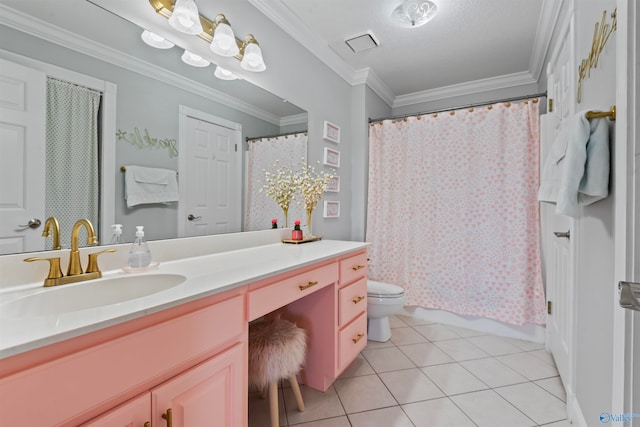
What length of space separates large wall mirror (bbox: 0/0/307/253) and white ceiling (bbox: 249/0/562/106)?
834 millimetres

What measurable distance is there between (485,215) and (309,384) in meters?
1.96

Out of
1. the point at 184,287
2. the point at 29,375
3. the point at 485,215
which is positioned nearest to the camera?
the point at 29,375

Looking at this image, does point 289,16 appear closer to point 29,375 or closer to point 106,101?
point 106,101

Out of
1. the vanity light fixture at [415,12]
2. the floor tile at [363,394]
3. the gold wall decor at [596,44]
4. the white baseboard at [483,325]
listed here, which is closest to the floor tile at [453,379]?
the floor tile at [363,394]

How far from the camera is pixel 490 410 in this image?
155 centimetres

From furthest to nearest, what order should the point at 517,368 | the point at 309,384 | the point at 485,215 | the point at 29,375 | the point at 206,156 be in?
the point at 485,215
the point at 517,368
the point at 309,384
the point at 206,156
the point at 29,375

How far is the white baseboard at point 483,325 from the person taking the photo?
2.37m

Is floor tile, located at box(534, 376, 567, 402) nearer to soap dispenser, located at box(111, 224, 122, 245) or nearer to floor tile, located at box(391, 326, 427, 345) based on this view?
floor tile, located at box(391, 326, 427, 345)

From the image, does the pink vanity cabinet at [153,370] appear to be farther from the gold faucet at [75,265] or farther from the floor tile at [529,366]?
the floor tile at [529,366]

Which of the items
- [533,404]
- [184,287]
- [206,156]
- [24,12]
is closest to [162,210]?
[206,156]

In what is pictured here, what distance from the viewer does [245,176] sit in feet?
5.75

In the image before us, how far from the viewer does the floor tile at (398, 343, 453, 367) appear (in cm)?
205

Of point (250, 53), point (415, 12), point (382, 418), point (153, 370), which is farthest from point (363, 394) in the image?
point (415, 12)

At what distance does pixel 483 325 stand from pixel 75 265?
2868 mm
